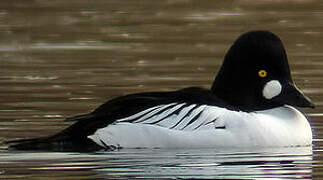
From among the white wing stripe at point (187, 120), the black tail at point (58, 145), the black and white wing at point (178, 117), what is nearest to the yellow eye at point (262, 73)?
the black and white wing at point (178, 117)

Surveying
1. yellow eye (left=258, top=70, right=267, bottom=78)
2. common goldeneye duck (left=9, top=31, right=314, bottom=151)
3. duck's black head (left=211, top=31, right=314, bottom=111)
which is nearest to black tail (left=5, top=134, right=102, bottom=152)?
common goldeneye duck (left=9, top=31, right=314, bottom=151)

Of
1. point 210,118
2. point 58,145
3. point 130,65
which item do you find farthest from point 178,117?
point 130,65

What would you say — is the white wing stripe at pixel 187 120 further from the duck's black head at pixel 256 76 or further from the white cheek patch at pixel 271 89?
the white cheek patch at pixel 271 89

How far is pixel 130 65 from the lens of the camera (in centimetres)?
1695

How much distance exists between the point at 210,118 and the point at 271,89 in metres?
0.80

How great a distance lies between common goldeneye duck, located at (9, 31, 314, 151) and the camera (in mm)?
A: 11453

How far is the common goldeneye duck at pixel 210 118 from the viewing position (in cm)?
1145

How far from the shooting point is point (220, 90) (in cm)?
1192

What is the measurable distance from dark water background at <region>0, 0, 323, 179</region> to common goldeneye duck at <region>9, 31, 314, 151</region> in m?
0.14

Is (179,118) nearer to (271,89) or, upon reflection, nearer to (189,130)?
(189,130)

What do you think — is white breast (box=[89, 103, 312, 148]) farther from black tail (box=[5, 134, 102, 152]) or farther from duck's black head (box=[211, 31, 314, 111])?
duck's black head (box=[211, 31, 314, 111])

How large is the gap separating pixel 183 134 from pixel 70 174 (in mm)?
1510

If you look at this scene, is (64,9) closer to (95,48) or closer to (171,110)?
(95,48)

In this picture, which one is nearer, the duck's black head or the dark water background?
the dark water background
